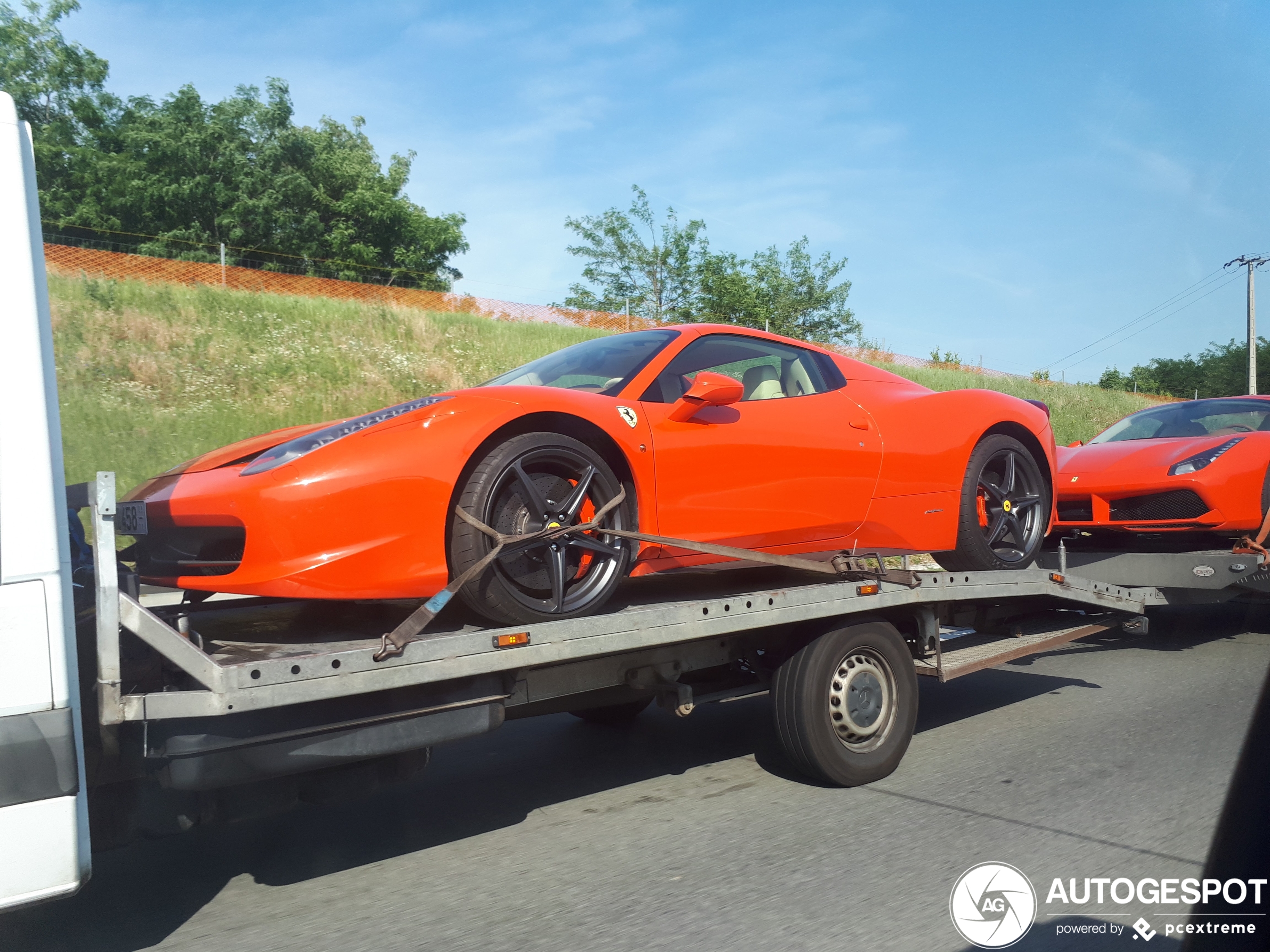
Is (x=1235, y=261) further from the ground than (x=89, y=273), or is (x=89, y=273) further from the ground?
(x=1235, y=261)

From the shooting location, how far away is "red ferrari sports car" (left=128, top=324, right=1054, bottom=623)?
10.4 ft

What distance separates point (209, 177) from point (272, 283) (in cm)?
1799

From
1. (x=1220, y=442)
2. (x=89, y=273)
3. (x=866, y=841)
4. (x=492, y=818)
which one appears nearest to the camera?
(x=866, y=841)

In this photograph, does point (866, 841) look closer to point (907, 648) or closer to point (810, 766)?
point (810, 766)

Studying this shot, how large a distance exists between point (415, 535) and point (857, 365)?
289 centimetres

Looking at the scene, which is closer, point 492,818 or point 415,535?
point 415,535

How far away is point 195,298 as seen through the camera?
19281mm

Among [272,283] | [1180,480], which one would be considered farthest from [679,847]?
[272,283]

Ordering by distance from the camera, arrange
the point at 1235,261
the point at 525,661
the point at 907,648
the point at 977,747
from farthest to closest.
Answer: the point at 1235,261 → the point at 977,747 → the point at 907,648 → the point at 525,661

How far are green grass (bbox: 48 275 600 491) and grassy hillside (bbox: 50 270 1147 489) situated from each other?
0.03 metres

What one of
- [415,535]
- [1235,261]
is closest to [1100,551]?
[415,535]

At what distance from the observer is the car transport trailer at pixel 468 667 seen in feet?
9.01

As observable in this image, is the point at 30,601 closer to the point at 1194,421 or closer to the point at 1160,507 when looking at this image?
the point at 1160,507

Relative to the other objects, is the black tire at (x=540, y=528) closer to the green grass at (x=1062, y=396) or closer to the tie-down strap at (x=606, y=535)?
the tie-down strap at (x=606, y=535)
